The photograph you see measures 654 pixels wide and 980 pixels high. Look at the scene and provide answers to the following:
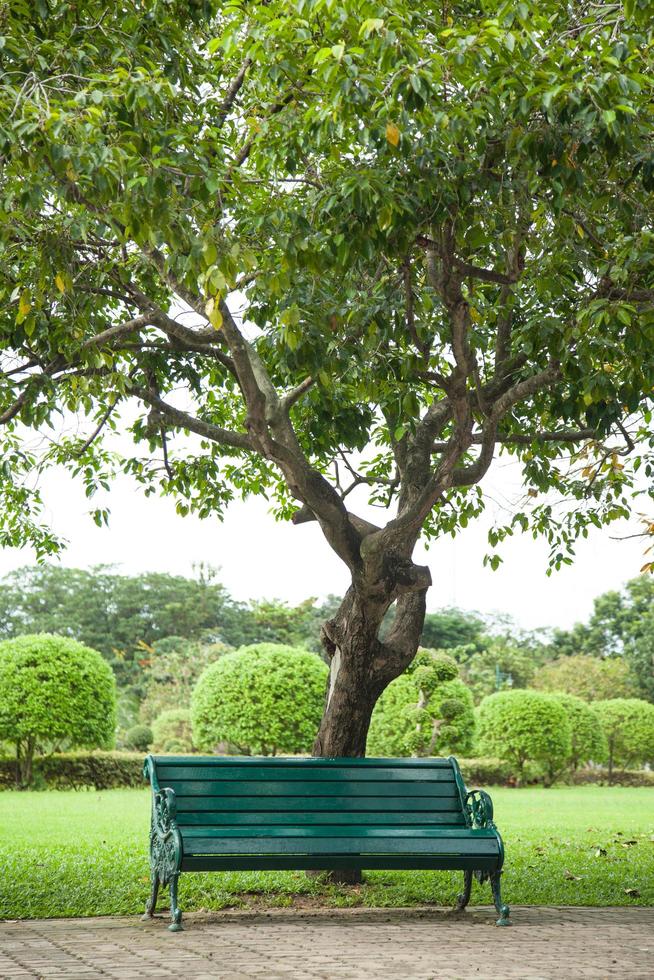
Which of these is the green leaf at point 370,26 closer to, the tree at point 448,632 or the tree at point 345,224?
the tree at point 345,224

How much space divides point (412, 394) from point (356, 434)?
179cm

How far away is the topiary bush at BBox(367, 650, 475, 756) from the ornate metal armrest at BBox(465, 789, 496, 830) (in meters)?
12.7

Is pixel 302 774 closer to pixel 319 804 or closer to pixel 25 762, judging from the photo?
pixel 319 804

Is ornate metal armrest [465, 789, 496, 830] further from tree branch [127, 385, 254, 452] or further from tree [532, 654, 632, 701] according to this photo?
tree [532, 654, 632, 701]

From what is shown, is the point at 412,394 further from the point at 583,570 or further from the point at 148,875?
the point at 583,570

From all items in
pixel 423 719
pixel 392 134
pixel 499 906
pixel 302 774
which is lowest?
pixel 499 906

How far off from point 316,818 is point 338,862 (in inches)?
20.1

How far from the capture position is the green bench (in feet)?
20.5

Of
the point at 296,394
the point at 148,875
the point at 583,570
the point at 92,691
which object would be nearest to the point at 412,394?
the point at 296,394

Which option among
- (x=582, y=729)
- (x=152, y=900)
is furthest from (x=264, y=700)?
(x=152, y=900)

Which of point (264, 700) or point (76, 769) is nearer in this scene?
point (264, 700)

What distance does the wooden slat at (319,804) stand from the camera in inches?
268

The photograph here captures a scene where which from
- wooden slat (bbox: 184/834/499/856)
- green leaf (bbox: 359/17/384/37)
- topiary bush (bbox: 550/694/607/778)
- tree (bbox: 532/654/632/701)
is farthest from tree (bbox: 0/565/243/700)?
green leaf (bbox: 359/17/384/37)

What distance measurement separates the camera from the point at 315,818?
22.6 ft
